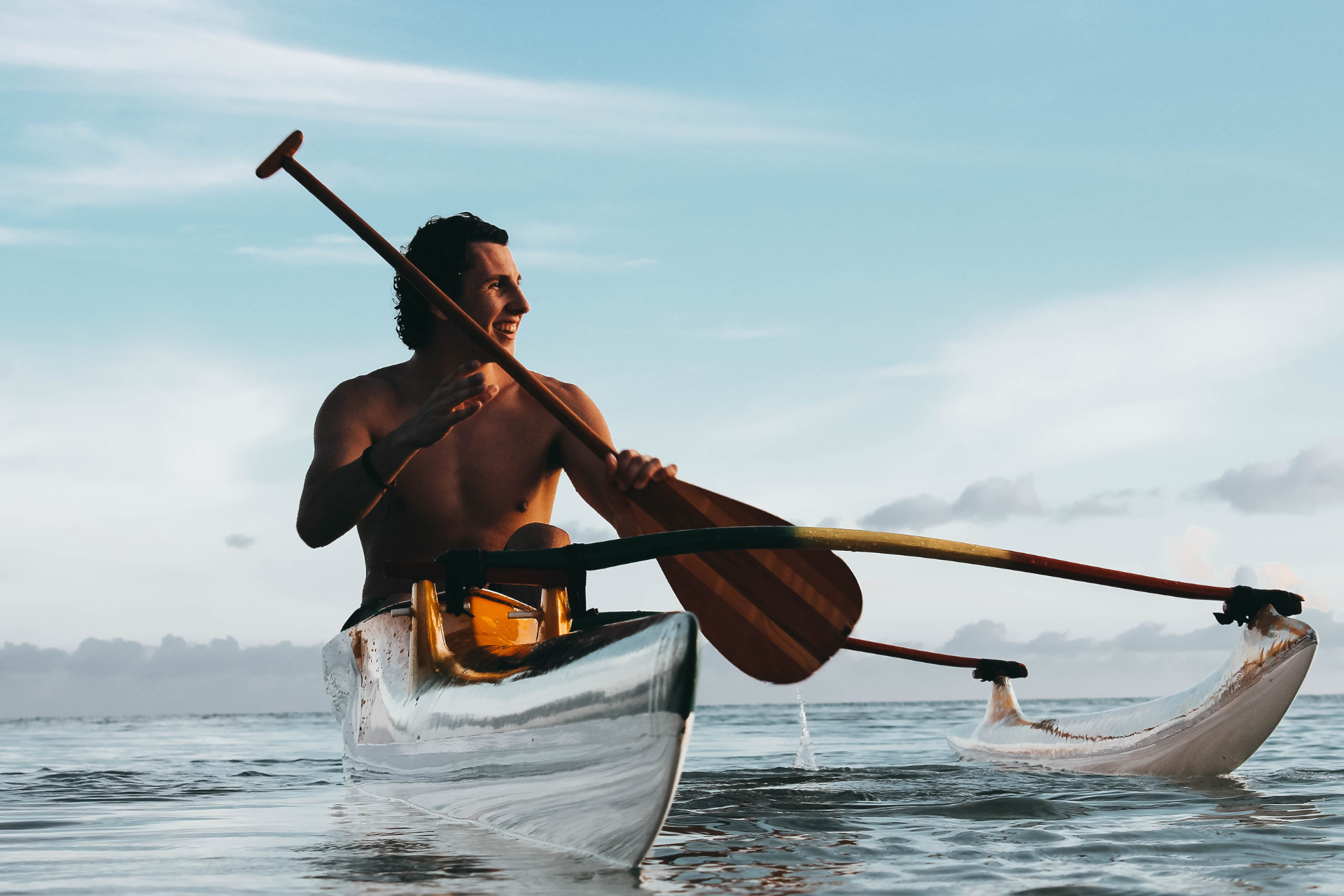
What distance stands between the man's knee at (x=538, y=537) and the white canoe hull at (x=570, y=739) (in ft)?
1.94

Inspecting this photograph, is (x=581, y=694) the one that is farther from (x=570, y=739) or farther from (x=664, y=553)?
(x=664, y=553)

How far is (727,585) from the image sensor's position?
343 cm

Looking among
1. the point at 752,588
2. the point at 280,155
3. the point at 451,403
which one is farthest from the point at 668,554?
the point at 280,155

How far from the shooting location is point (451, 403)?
2867 millimetres

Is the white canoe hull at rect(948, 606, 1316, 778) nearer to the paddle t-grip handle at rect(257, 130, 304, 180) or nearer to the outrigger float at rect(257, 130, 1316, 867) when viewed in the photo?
the outrigger float at rect(257, 130, 1316, 867)

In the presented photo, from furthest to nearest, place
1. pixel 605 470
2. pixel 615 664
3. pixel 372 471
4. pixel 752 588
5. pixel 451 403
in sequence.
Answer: pixel 605 470 → pixel 752 588 → pixel 372 471 → pixel 451 403 → pixel 615 664

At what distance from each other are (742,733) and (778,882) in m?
9.03

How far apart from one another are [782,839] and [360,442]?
6.02ft

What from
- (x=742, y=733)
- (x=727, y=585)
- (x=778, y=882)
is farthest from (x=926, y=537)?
(x=742, y=733)

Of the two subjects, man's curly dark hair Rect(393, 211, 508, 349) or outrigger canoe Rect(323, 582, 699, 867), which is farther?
man's curly dark hair Rect(393, 211, 508, 349)

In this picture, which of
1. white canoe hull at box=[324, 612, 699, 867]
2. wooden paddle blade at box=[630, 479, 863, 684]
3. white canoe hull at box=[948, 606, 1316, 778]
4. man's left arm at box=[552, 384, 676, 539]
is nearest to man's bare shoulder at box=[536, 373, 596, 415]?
man's left arm at box=[552, 384, 676, 539]

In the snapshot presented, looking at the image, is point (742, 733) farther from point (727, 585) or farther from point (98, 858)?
point (98, 858)

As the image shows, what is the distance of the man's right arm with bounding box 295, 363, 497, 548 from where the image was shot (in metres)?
2.88

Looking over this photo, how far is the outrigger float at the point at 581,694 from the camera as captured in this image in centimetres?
180
